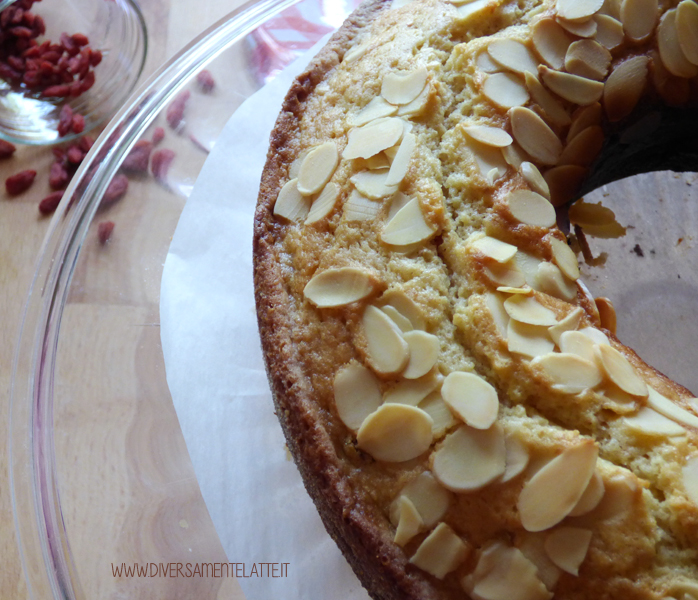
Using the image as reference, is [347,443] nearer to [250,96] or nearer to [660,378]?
[660,378]

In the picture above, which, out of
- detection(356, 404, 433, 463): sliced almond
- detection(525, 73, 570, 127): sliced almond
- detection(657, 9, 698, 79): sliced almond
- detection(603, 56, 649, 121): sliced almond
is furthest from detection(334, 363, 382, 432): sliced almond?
detection(657, 9, 698, 79): sliced almond

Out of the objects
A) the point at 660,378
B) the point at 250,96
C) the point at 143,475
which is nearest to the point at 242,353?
the point at 143,475

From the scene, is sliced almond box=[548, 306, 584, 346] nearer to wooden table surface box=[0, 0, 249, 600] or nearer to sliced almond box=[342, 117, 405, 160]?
sliced almond box=[342, 117, 405, 160]

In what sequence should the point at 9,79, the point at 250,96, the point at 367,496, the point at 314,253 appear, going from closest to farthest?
the point at 367,496, the point at 314,253, the point at 250,96, the point at 9,79

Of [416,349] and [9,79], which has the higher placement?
[9,79]

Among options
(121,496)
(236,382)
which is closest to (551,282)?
(236,382)

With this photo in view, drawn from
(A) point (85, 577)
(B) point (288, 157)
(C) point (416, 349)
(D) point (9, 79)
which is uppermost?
(D) point (9, 79)
